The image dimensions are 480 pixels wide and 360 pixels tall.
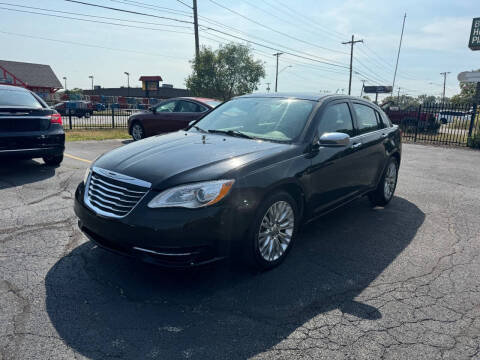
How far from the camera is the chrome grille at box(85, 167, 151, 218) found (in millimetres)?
2957

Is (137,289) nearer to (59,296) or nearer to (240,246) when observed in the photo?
(59,296)

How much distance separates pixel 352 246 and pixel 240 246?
168 cm

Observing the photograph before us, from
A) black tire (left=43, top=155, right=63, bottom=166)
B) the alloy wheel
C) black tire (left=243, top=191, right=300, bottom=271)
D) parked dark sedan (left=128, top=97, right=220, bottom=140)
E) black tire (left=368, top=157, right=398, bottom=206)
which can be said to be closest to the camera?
black tire (left=243, top=191, right=300, bottom=271)

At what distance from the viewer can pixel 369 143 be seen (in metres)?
4.96

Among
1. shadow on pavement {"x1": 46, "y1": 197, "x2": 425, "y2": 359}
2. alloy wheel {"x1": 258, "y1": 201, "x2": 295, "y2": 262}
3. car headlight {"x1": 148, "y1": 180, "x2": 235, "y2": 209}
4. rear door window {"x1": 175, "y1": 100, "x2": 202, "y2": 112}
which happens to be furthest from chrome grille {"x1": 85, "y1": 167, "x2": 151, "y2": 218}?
rear door window {"x1": 175, "y1": 100, "x2": 202, "y2": 112}

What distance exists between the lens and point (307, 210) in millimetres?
3824

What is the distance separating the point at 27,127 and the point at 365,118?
5701mm

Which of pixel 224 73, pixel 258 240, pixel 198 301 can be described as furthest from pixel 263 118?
pixel 224 73

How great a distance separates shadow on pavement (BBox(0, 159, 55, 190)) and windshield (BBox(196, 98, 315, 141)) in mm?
3618

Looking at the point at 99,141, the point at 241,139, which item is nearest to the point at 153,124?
the point at 99,141

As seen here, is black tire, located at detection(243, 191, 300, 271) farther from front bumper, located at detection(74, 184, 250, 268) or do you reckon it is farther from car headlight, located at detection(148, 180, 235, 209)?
car headlight, located at detection(148, 180, 235, 209)

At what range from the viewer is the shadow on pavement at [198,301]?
8.05ft

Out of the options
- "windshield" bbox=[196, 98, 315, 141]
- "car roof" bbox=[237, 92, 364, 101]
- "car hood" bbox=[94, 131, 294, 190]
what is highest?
"car roof" bbox=[237, 92, 364, 101]

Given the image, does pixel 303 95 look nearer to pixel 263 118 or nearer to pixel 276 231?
pixel 263 118
